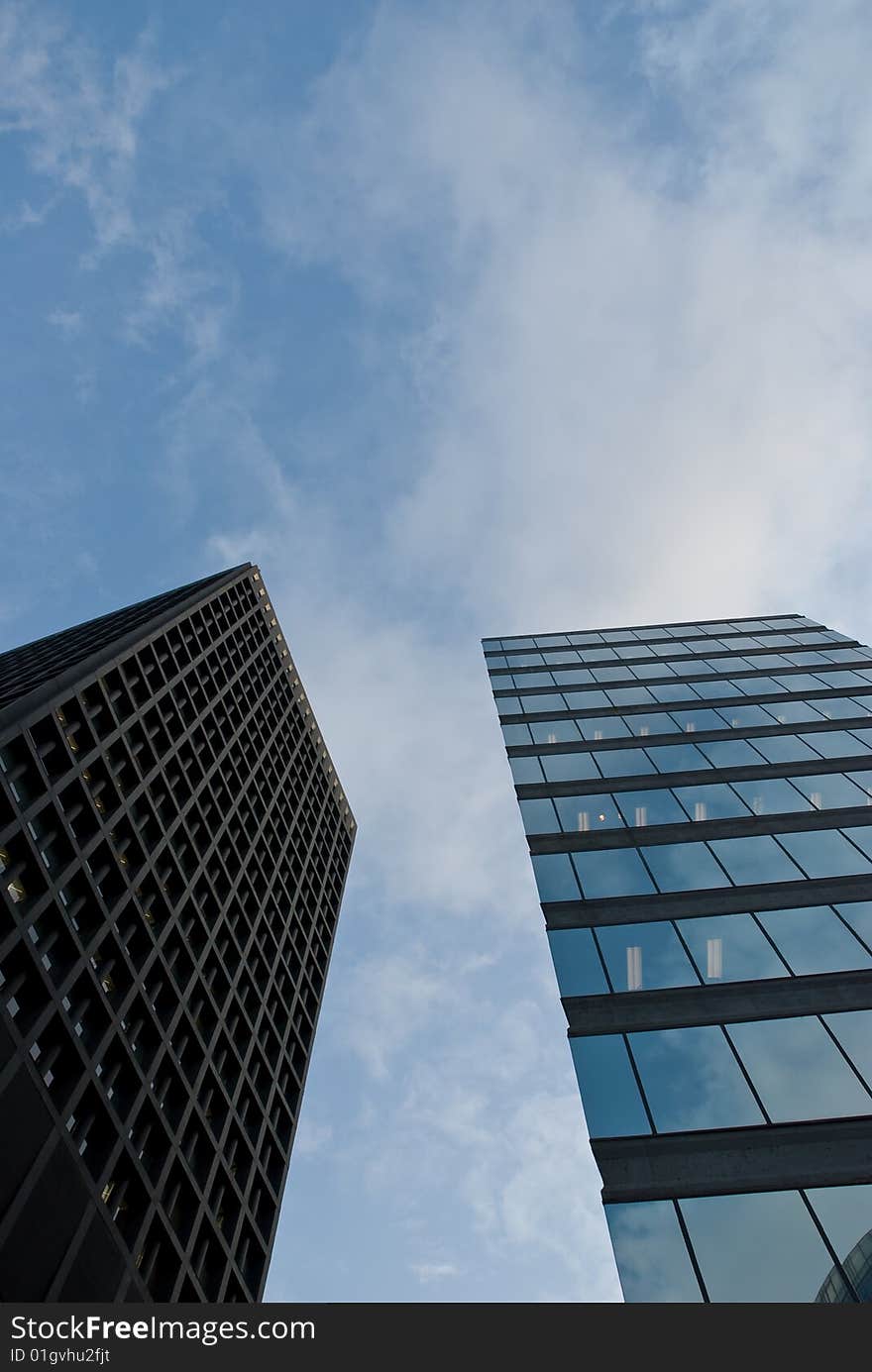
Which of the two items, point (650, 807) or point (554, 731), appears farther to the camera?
point (554, 731)

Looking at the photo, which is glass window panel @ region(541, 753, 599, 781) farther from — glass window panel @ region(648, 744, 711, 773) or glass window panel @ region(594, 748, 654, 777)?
glass window panel @ region(648, 744, 711, 773)

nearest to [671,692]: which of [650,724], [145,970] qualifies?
[650,724]

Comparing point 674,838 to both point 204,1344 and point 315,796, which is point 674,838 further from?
point 315,796

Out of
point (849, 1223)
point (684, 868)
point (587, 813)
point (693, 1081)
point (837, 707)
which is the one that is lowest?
point (849, 1223)

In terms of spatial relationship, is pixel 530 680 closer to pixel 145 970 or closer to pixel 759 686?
pixel 759 686

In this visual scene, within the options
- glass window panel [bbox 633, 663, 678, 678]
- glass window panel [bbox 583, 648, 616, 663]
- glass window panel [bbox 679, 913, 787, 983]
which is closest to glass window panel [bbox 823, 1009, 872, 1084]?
glass window panel [bbox 679, 913, 787, 983]

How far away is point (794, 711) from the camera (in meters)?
31.9

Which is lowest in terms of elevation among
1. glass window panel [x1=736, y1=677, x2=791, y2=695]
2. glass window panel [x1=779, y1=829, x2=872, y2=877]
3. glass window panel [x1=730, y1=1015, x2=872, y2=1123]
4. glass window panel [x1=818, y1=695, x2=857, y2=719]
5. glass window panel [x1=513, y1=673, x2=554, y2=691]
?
Result: glass window panel [x1=730, y1=1015, x2=872, y2=1123]

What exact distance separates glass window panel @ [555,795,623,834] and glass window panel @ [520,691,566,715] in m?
8.26

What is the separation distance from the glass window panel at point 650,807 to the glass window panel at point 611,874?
1.86 m

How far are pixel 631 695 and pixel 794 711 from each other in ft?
23.2

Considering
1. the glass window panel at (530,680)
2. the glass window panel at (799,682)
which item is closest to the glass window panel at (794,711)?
the glass window panel at (799,682)

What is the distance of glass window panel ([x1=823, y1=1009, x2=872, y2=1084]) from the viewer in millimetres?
15898

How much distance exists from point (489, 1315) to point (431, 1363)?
860 millimetres
